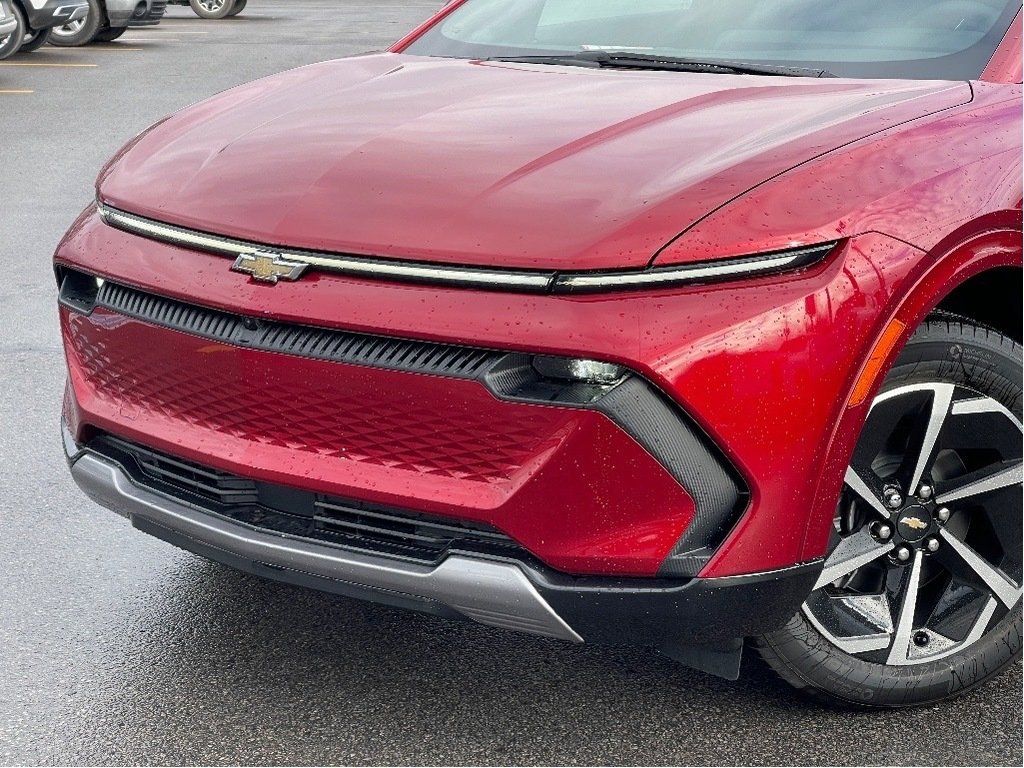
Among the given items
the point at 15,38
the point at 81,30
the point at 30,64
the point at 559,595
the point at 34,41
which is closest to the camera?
the point at 559,595

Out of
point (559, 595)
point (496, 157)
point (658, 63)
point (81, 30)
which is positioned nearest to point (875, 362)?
point (559, 595)

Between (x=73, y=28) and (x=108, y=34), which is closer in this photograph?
(x=73, y=28)

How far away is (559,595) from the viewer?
252 centimetres

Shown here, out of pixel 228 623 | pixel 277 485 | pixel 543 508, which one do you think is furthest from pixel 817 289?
pixel 228 623

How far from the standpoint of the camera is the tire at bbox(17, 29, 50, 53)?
51.1 ft

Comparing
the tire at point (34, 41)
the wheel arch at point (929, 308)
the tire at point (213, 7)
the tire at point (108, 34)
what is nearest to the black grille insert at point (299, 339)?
the wheel arch at point (929, 308)

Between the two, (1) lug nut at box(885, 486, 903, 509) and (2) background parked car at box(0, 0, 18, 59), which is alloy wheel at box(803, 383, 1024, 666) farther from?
(2) background parked car at box(0, 0, 18, 59)

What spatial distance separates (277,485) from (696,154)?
1.00m

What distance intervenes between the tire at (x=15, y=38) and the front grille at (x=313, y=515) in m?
13.1

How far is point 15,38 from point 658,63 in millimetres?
13013

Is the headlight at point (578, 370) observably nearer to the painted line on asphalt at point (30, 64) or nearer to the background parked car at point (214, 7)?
the painted line on asphalt at point (30, 64)

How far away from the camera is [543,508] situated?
2.47 meters

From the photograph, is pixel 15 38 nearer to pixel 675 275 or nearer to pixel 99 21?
pixel 99 21

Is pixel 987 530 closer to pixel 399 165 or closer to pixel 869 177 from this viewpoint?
pixel 869 177
